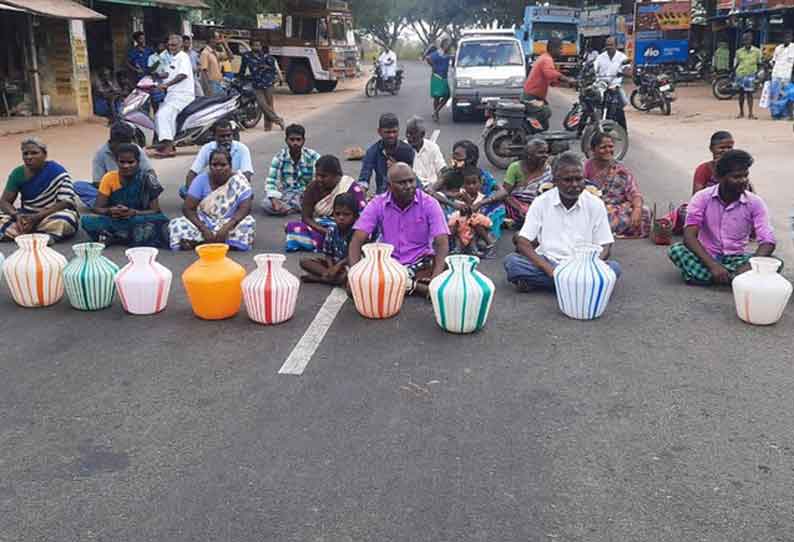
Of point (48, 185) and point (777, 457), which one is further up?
point (48, 185)

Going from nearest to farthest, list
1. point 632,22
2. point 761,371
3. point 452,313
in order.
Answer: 1. point 761,371
2. point 452,313
3. point 632,22

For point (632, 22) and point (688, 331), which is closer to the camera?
point (688, 331)

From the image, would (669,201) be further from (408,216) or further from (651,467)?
(651,467)

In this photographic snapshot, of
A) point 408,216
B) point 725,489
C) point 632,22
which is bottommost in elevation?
point 725,489

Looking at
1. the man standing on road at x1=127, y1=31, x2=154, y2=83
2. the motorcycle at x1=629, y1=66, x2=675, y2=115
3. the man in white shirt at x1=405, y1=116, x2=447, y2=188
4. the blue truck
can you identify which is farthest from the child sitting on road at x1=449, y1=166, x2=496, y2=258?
the blue truck

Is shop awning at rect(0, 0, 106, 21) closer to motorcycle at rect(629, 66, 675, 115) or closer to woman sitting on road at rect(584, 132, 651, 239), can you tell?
woman sitting on road at rect(584, 132, 651, 239)

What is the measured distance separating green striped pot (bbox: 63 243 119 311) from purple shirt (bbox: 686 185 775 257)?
393 cm

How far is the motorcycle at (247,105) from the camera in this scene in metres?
16.8

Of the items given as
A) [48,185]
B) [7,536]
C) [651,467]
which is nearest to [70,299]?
[48,185]

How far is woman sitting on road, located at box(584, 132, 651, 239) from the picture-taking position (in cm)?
736

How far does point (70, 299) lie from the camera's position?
216 inches

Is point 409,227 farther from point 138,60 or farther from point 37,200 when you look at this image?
point 138,60

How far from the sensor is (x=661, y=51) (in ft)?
98.1

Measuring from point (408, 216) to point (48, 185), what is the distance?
349 centimetres
